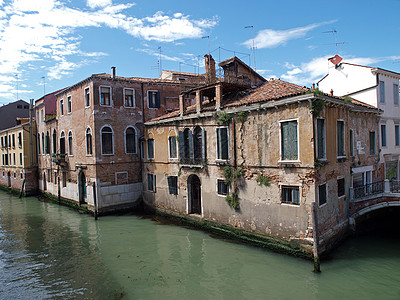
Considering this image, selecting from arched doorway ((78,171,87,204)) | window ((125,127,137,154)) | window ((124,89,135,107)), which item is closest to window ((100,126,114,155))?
window ((125,127,137,154))

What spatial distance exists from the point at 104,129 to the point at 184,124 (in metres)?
5.89

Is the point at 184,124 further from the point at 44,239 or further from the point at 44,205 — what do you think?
the point at 44,205

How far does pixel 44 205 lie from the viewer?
75.0 feet

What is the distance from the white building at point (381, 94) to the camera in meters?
15.2

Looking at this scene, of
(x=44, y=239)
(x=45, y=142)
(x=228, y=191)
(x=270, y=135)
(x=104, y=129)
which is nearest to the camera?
(x=270, y=135)

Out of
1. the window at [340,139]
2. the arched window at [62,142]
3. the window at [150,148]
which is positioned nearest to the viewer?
the window at [340,139]

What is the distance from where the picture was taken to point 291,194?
10562 mm

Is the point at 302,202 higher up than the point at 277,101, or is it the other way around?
the point at 277,101

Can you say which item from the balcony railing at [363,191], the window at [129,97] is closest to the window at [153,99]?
the window at [129,97]

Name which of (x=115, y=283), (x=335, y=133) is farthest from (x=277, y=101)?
(x=115, y=283)

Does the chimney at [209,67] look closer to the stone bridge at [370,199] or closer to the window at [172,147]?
the window at [172,147]

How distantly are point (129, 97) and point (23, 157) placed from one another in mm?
16134

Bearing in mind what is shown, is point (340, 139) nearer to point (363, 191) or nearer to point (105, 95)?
point (363, 191)

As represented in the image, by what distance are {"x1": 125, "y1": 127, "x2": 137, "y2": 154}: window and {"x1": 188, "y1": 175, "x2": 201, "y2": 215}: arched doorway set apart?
18.7ft
